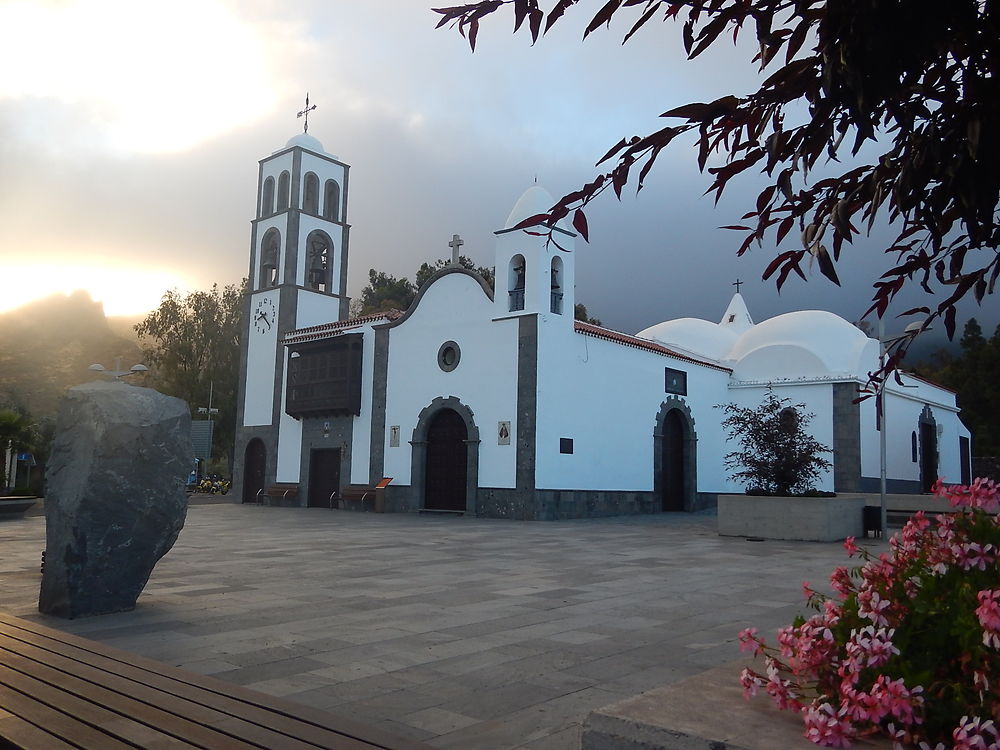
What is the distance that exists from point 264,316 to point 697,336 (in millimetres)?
15552

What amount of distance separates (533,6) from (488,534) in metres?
13.0

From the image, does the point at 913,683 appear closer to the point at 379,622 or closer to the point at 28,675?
the point at 28,675

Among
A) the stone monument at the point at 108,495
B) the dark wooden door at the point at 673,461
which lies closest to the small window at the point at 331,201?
the dark wooden door at the point at 673,461

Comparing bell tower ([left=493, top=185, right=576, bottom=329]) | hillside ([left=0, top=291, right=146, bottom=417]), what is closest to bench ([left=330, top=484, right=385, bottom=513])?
bell tower ([left=493, top=185, right=576, bottom=329])

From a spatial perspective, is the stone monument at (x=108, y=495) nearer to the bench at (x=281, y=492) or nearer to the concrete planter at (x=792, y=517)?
→ the concrete planter at (x=792, y=517)

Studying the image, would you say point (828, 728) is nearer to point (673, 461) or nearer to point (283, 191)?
point (673, 461)

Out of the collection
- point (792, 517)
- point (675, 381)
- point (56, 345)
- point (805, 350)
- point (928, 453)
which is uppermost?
point (56, 345)

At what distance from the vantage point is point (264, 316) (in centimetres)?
2688

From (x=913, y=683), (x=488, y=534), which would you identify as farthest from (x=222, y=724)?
(x=488, y=534)

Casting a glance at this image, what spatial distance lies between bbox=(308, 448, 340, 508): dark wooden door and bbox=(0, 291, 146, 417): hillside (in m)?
72.0

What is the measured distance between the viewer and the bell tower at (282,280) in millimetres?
26062

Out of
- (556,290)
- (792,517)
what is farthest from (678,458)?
(792,517)

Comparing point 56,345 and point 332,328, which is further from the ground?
point 56,345

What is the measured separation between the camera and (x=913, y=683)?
216 cm
